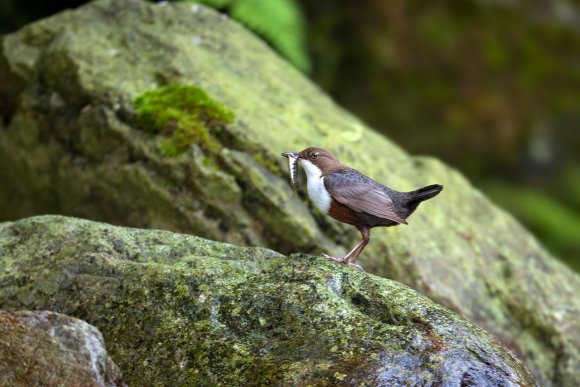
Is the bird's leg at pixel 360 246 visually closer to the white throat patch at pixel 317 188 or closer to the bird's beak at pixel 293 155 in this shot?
the white throat patch at pixel 317 188

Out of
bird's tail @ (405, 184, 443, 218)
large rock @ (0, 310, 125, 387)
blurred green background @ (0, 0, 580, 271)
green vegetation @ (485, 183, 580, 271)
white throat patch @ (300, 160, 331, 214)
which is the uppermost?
bird's tail @ (405, 184, 443, 218)

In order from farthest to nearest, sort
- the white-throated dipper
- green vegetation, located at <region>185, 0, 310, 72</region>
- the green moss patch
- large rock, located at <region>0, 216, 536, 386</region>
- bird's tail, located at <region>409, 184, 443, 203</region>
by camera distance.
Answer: green vegetation, located at <region>185, 0, 310, 72</region>
the green moss patch
the white-throated dipper
bird's tail, located at <region>409, 184, 443, 203</region>
large rock, located at <region>0, 216, 536, 386</region>

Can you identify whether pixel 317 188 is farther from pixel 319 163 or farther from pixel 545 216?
pixel 545 216

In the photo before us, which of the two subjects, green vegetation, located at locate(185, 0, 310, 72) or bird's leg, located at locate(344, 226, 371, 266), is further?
green vegetation, located at locate(185, 0, 310, 72)

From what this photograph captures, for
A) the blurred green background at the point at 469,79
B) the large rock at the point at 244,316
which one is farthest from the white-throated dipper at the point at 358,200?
the blurred green background at the point at 469,79

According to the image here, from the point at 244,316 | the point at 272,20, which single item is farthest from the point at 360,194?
the point at 272,20

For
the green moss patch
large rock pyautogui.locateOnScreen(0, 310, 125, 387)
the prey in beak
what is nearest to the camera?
large rock pyautogui.locateOnScreen(0, 310, 125, 387)

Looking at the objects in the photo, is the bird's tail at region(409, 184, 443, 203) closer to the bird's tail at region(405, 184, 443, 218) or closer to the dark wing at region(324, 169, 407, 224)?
the bird's tail at region(405, 184, 443, 218)

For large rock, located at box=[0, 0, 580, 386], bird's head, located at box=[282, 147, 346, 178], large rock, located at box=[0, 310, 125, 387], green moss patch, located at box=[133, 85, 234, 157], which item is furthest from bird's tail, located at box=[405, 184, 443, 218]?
large rock, located at box=[0, 310, 125, 387]
